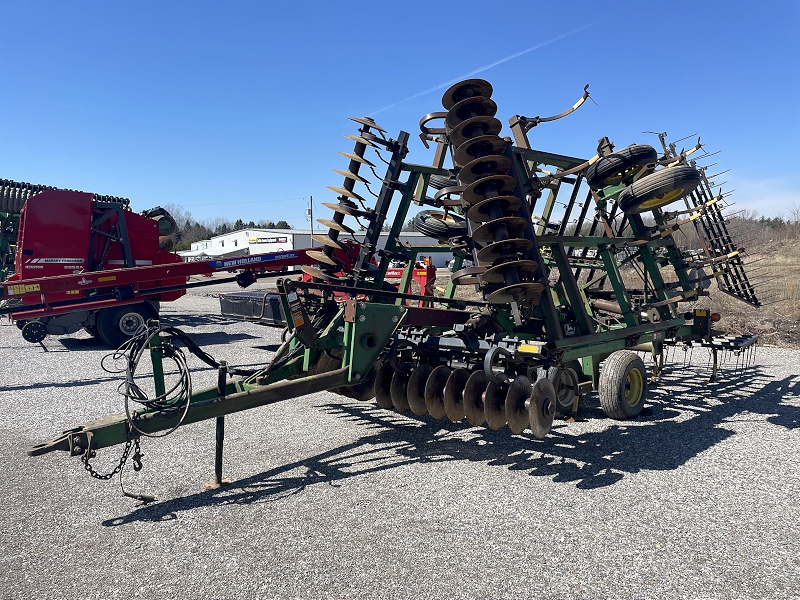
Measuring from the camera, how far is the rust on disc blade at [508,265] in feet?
15.8

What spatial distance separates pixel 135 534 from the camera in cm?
355

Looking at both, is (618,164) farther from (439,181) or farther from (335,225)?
Answer: (335,225)

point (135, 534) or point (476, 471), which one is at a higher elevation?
point (135, 534)

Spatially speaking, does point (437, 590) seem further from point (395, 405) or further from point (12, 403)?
point (12, 403)

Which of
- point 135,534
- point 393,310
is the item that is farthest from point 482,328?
point 135,534

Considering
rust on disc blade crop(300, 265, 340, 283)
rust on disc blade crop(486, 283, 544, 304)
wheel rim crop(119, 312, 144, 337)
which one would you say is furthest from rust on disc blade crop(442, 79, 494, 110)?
wheel rim crop(119, 312, 144, 337)

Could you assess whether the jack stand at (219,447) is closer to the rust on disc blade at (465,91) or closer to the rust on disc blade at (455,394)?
the rust on disc blade at (455,394)

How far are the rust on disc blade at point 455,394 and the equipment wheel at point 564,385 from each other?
2.51 ft

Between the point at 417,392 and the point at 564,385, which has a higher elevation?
the point at 417,392

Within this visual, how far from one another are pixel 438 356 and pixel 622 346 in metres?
2.01

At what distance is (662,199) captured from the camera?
20.7 ft

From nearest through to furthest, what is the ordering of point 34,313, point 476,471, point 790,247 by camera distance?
point 476,471
point 34,313
point 790,247

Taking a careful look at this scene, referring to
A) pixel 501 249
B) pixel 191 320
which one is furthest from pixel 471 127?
pixel 191 320

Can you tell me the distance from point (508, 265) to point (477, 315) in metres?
0.70
